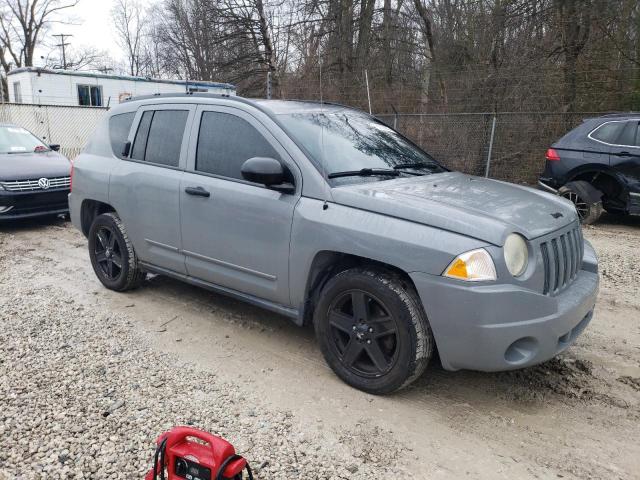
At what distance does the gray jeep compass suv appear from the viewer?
294 cm

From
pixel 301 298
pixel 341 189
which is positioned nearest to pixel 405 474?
pixel 301 298

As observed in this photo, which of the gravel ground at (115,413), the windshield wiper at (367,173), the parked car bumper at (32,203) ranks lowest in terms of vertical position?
the gravel ground at (115,413)

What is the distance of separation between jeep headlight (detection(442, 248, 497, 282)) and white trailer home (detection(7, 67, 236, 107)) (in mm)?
17132

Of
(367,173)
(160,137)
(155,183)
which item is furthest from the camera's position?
(160,137)

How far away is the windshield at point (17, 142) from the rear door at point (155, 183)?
17.1ft

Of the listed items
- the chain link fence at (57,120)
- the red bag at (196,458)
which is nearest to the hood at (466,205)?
the red bag at (196,458)

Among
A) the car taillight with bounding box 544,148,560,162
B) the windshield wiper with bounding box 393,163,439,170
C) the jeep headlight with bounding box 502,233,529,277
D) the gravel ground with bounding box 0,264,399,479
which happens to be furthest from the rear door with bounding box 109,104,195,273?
the car taillight with bounding box 544,148,560,162

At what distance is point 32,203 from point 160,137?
4618 millimetres

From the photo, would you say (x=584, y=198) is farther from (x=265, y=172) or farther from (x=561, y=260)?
(x=265, y=172)

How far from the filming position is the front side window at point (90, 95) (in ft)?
67.9

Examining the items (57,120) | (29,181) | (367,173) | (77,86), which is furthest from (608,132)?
(77,86)

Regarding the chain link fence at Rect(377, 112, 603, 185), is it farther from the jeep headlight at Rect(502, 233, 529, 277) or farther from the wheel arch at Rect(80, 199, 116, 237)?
the jeep headlight at Rect(502, 233, 529, 277)

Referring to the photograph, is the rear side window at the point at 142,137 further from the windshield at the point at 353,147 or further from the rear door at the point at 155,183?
→ the windshield at the point at 353,147

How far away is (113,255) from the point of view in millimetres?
5215
